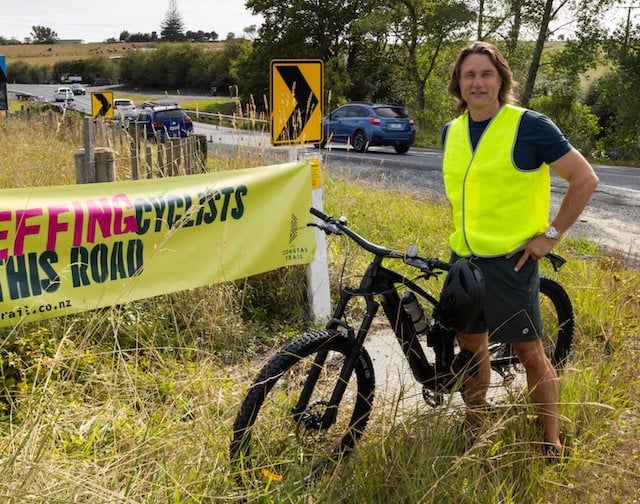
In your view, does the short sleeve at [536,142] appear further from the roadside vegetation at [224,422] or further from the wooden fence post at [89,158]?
the wooden fence post at [89,158]

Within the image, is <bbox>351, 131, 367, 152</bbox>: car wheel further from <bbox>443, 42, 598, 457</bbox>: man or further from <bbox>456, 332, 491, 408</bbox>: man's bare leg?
<bbox>456, 332, 491, 408</bbox>: man's bare leg

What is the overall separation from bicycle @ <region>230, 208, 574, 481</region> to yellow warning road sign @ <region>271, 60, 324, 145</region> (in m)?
1.87

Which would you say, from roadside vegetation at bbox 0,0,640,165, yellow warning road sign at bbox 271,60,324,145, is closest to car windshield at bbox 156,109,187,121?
roadside vegetation at bbox 0,0,640,165

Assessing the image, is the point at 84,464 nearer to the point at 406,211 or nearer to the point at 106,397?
the point at 106,397

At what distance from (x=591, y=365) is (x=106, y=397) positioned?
2.68 m

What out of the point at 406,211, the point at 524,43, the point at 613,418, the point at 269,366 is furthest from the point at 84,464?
the point at 524,43

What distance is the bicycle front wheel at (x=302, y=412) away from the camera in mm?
2607

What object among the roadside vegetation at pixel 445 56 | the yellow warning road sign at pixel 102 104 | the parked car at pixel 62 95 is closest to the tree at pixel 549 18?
the roadside vegetation at pixel 445 56

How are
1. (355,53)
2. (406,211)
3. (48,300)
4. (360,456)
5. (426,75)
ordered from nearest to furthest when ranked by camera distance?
(360,456)
(48,300)
(406,211)
(426,75)
(355,53)

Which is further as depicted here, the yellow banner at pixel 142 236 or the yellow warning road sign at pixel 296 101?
the yellow warning road sign at pixel 296 101

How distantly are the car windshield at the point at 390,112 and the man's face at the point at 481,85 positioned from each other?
60.4 feet

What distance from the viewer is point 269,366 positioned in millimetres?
2635

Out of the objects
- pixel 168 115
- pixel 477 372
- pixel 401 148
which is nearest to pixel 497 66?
pixel 477 372

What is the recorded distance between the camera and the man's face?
2.87m
